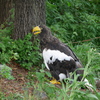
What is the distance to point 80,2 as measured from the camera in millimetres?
7363

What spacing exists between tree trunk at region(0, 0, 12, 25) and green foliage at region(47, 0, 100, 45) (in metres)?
1.34

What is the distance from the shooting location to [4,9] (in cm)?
556

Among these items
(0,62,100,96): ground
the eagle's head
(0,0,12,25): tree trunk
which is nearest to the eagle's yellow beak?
the eagle's head

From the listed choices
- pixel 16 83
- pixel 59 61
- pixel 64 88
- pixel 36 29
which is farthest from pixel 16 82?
pixel 64 88

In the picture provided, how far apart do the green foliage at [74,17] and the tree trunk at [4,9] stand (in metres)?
1.34

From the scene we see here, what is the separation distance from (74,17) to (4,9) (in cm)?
243

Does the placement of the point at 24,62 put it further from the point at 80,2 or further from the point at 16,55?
the point at 80,2

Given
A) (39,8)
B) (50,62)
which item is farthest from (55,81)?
(39,8)

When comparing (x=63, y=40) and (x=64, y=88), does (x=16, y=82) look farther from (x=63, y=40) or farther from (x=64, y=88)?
(x=64, y=88)

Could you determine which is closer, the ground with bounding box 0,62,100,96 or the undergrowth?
the undergrowth

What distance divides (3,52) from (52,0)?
9.87 feet

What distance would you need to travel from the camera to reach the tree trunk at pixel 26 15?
5109 mm

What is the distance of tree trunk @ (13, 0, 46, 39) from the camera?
511 cm

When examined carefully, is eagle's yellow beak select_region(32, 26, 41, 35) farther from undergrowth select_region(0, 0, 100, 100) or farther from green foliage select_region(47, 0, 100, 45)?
green foliage select_region(47, 0, 100, 45)
